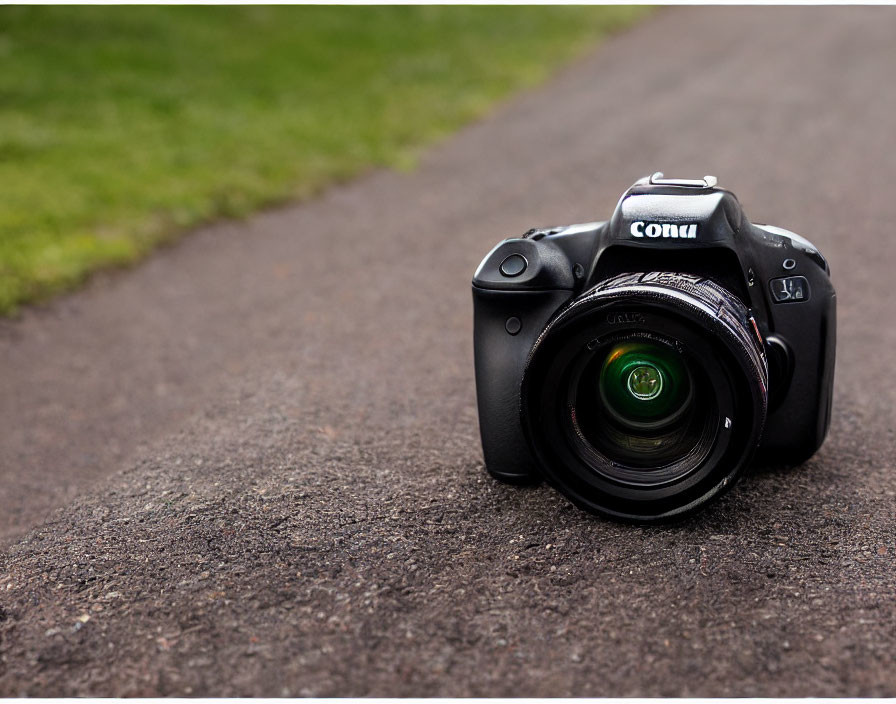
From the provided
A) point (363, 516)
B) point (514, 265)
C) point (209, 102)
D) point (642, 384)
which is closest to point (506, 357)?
point (514, 265)

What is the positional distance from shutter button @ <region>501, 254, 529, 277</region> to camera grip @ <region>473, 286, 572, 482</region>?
56 mm

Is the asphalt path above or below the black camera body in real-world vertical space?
below

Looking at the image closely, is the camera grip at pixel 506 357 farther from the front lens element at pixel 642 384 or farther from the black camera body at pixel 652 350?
the front lens element at pixel 642 384

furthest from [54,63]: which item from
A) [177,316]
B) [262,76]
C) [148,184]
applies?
[177,316]

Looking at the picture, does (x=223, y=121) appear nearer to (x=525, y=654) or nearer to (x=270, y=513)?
(x=270, y=513)

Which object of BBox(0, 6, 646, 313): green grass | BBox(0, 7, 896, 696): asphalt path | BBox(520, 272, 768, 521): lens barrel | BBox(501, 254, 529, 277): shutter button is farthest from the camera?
BBox(0, 6, 646, 313): green grass

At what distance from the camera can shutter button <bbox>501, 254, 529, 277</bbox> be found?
2791 millimetres

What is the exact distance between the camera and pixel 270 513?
113 inches

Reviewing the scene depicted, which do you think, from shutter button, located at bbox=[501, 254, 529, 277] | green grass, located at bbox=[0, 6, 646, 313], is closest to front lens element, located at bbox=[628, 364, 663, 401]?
shutter button, located at bbox=[501, 254, 529, 277]

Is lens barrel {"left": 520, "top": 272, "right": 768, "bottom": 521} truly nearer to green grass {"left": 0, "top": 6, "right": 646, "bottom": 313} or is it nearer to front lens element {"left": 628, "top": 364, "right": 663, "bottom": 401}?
front lens element {"left": 628, "top": 364, "right": 663, "bottom": 401}

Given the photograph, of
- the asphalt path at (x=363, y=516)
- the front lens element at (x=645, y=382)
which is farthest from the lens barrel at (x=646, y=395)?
the asphalt path at (x=363, y=516)

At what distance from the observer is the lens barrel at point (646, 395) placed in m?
2.47

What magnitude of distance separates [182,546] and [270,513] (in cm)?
27

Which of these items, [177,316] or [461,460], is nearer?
[461,460]
